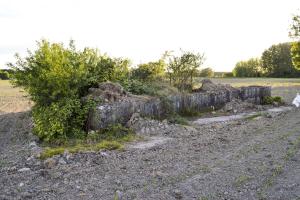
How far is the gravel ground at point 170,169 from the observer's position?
20.4 ft

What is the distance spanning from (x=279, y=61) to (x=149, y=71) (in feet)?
172

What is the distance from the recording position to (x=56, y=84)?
10969 millimetres

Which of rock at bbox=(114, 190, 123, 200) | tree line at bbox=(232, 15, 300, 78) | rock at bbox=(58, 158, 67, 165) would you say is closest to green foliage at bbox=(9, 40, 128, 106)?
rock at bbox=(58, 158, 67, 165)

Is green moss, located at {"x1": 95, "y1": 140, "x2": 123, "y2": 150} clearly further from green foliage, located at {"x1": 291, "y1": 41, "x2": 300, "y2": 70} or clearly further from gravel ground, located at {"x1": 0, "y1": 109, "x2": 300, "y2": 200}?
green foliage, located at {"x1": 291, "y1": 41, "x2": 300, "y2": 70}

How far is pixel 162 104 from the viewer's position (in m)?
13.2

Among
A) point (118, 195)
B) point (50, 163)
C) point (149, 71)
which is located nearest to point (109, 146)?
point (50, 163)

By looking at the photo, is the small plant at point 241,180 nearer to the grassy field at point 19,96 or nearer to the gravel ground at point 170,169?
the gravel ground at point 170,169

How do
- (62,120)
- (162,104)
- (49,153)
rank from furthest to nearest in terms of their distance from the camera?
(162,104), (62,120), (49,153)

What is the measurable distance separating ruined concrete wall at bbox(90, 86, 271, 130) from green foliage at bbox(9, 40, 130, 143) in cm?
45

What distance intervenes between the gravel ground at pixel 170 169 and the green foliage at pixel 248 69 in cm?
5782

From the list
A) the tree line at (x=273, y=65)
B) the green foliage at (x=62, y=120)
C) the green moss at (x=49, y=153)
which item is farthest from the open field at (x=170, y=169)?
the tree line at (x=273, y=65)

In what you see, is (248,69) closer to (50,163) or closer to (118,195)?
(50,163)

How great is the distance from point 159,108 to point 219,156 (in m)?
4.87

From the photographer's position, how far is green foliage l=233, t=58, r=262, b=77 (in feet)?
221
